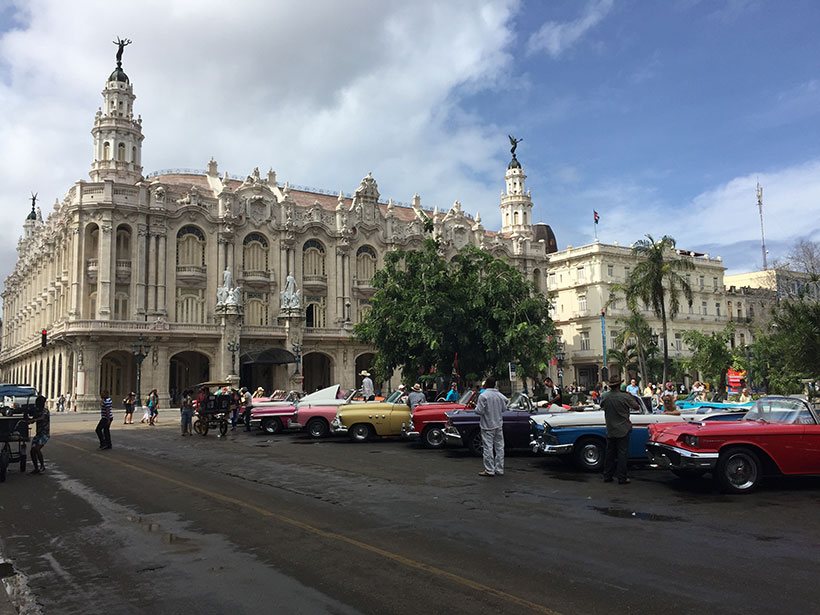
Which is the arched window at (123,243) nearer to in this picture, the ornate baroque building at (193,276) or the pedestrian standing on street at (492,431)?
the ornate baroque building at (193,276)

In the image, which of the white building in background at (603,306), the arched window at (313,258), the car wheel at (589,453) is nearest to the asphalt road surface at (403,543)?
the car wheel at (589,453)

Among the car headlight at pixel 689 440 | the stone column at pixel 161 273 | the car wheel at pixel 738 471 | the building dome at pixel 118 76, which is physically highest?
the building dome at pixel 118 76

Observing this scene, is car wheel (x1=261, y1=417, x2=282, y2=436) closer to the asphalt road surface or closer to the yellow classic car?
the yellow classic car

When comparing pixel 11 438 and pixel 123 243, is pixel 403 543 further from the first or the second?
pixel 123 243

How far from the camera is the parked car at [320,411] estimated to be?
21.5 m

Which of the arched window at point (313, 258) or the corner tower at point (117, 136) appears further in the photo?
the arched window at point (313, 258)

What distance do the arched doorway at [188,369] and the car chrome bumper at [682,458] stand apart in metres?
47.0

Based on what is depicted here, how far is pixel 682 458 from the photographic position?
426 inches

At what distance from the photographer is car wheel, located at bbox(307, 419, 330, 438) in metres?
21.4

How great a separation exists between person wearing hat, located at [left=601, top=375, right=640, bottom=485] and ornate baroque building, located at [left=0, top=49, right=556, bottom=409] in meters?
36.0

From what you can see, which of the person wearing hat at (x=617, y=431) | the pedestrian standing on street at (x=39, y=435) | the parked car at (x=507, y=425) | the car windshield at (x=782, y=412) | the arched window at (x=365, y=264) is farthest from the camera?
the arched window at (x=365, y=264)

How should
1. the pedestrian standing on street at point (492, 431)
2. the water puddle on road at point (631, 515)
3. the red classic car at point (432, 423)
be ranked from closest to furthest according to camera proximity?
the water puddle on road at point (631, 515) → the pedestrian standing on street at point (492, 431) → the red classic car at point (432, 423)

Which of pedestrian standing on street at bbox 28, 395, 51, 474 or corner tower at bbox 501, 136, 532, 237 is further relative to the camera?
corner tower at bbox 501, 136, 532, 237

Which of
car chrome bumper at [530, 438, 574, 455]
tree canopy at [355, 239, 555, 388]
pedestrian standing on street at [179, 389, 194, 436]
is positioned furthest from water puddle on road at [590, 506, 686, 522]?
tree canopy at [355, 239, 555, 388]
